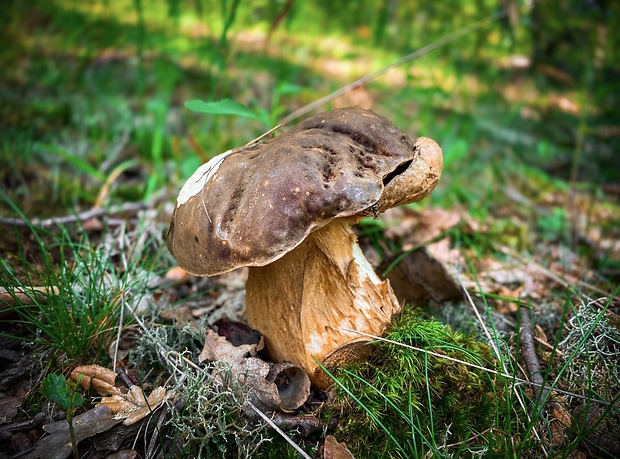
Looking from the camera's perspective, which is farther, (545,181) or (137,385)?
(545,181)

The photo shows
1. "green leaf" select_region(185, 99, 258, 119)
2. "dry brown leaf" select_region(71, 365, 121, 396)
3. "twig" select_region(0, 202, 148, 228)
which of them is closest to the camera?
"dry brown leaf" select_region(71, 365, 121, 396)

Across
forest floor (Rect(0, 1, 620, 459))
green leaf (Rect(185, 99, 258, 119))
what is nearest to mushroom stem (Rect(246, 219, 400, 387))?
forest floor (Rect(0, 1, 620, 459))

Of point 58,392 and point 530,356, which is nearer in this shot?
point 58,392

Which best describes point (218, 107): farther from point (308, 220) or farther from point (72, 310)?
point (72, 310)

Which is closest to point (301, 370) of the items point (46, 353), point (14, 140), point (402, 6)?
point (46, 353)

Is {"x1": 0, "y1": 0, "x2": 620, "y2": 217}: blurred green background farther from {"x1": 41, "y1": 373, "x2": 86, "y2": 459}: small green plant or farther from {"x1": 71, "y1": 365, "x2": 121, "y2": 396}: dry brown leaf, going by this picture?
{"x1": 41, "y1": 373, "x2": 86, "y2": 459}: small green plant

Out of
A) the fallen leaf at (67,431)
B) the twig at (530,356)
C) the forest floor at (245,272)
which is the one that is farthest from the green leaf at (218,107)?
the twig at (530,356)

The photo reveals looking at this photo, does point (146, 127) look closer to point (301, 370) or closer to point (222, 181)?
point (222, 181)

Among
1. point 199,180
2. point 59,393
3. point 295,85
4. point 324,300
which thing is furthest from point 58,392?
point 295,85
